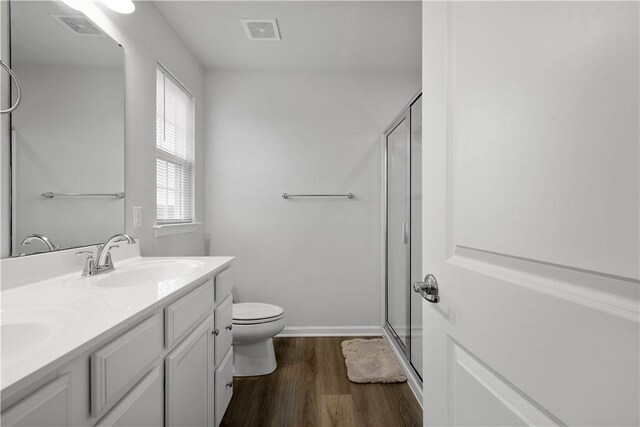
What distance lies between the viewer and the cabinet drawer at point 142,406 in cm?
74

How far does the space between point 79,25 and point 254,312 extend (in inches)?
72.1

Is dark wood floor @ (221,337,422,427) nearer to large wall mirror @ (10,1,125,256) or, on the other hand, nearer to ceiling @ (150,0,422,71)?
large wall mirror @ (10,1,125,256)

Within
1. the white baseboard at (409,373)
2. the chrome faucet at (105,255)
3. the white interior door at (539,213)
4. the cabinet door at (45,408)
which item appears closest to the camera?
the white interior door at (539,213)

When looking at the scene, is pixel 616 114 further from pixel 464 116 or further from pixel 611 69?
pixel 464 116

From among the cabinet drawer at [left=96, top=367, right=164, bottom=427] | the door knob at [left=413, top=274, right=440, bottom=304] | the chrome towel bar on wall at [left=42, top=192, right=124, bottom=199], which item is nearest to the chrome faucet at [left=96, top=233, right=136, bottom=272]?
the chrome towel bar on wall at [left=42, top=192, right=124, bottom=199]

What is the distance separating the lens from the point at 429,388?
838 millimetres

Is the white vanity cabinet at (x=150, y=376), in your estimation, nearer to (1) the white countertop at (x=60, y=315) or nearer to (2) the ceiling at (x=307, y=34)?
(1) the white countertop at (x=60, y=315)

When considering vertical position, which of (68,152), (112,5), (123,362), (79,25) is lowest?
(123,362)

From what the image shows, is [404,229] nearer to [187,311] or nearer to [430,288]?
[430,288]

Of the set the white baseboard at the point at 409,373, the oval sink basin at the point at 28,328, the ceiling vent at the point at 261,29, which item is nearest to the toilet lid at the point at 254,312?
the white baseboard at the point at 409,373

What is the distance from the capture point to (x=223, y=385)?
1.55m

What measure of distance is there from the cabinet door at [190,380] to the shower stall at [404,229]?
1191 mm

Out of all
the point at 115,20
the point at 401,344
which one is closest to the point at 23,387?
the point at 115,20

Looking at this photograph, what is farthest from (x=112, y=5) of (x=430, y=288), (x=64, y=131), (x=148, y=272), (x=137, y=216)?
(x=430, y=288)
